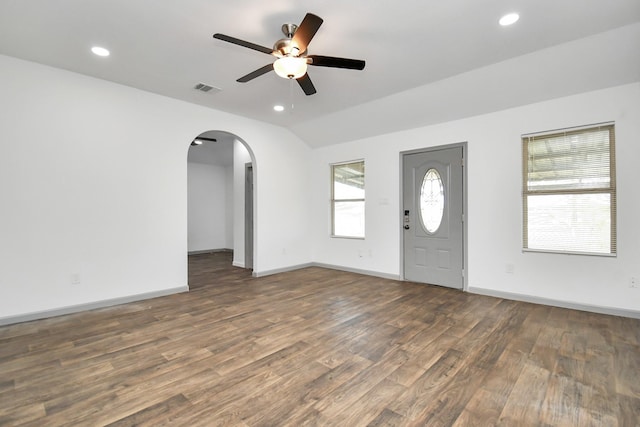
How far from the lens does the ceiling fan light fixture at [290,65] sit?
249cm

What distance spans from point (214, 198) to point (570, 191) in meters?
8.32

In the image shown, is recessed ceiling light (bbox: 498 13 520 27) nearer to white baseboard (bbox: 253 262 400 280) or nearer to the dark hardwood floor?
the dark hardwood floor

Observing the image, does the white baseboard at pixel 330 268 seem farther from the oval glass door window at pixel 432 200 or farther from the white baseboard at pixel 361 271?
the oval glass door window at pixel 432 200

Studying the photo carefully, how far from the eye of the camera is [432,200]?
4.84m

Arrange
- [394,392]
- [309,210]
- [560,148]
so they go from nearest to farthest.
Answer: [394,392] → [560,148] → [309,210]

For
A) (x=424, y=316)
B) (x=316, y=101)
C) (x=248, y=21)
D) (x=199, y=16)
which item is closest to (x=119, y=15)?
(x=199, y=16)

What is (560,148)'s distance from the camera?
12.4 feet

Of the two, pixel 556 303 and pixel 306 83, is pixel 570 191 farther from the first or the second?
pixel 306 83

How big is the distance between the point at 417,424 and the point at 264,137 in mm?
5036

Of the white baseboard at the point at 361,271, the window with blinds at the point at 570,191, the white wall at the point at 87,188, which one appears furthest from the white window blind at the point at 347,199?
the window with blinds at the point at 570,191

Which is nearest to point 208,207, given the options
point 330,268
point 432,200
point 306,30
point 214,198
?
point 214,198

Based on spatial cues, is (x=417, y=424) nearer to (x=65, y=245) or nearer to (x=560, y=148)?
(x=560, y=148)

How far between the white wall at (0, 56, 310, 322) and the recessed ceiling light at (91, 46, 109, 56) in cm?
77

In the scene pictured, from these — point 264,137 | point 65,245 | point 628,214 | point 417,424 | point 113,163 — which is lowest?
point 417,424
